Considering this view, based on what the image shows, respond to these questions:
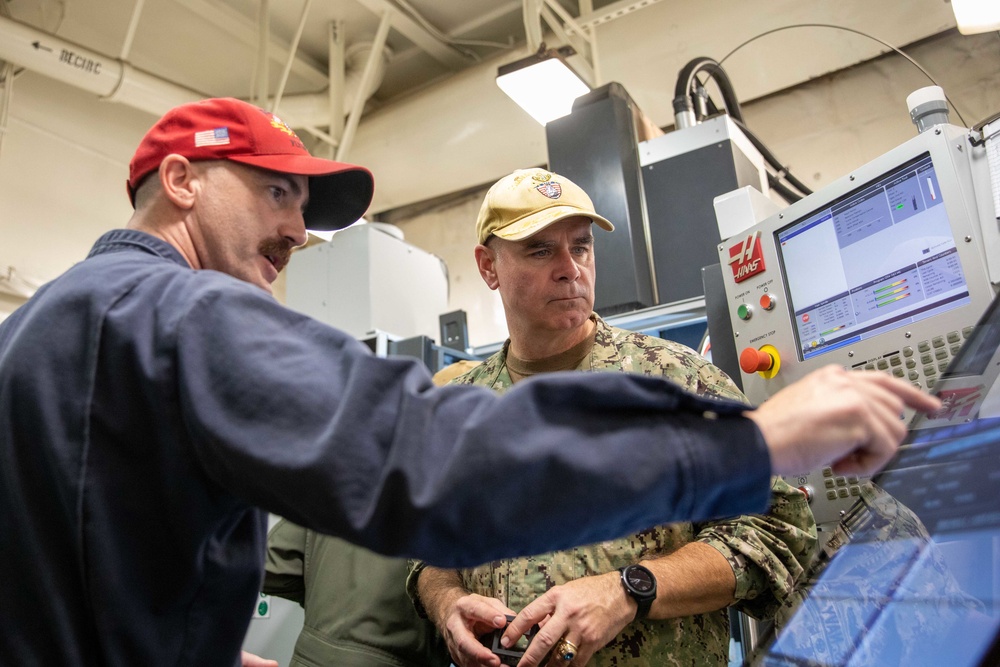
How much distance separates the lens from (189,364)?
24.7 inches

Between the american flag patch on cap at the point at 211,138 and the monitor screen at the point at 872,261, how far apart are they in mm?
1184

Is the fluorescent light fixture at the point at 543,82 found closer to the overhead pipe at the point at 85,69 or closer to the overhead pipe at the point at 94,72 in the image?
the overhead pipe at the point at 94,72

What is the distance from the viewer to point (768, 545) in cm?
125

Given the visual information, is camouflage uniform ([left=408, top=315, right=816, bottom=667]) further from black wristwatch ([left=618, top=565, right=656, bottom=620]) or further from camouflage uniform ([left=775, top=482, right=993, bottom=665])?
camouflage uniform ([left=775, top=482, right=993, bottom=665])

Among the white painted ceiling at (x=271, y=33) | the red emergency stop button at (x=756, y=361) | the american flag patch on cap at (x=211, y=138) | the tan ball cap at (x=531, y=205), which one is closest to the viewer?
the american flag patch on cap at (x=211, y=138)

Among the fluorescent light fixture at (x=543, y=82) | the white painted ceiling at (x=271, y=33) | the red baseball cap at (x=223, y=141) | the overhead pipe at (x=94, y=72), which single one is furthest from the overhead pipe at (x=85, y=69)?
the red baseball cap at (x=223, y=141)

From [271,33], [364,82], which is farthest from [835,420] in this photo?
[271,33]

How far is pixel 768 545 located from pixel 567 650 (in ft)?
1.27

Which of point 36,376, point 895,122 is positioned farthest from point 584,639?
point 895,122

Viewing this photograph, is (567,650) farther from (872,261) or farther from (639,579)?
(872,261)

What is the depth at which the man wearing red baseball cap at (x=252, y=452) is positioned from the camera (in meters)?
0.57

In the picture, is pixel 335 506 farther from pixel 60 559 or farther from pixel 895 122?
pixel 895 122

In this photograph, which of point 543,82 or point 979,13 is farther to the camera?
point 543,82

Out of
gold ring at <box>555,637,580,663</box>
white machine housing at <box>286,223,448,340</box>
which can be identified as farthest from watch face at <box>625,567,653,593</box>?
white machine housing at <box>286,223,448,340</box>
